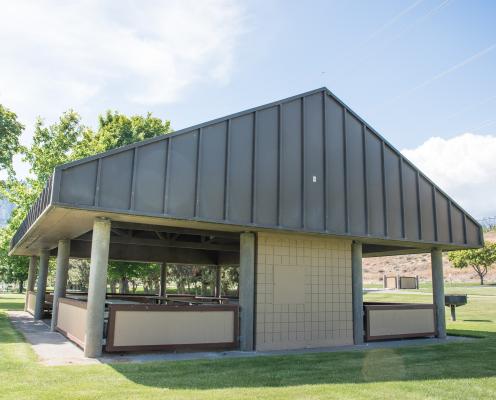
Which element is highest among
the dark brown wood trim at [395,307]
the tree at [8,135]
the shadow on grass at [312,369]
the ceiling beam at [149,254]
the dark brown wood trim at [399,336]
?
the tree at [8,135]

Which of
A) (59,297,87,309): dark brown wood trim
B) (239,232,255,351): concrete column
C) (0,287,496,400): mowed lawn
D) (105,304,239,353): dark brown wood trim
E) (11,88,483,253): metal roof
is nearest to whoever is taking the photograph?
(0,287,496,400): mowed lawn

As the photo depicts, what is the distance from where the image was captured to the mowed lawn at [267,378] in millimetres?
8211

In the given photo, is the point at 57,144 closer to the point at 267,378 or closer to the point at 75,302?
the point at 75,302

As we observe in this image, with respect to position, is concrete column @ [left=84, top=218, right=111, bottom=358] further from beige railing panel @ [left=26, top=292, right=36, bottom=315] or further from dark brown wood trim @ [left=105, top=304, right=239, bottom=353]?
beige railing panel @ [left=26, top=292, right=36, bottom=315]

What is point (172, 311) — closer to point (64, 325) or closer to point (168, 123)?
point (64, 325)

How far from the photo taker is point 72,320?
14.8 metres

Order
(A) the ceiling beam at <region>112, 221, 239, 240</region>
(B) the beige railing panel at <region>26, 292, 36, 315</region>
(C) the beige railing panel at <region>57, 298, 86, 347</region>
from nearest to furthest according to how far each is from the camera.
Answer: (C) the beige railing panel at <region>57, 298, 86, 347</region> → (A) the ceiling beam at <region>112, 221, 239, 240</region> → (B) the beige railing panel at <region>26, 292, 36, 315</region>

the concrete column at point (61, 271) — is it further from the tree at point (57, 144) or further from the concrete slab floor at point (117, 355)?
the tree at point (57, 144)

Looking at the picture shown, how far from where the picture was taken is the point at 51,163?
126 feet

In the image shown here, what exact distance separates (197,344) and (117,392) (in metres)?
5.19

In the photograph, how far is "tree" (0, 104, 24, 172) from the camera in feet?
116

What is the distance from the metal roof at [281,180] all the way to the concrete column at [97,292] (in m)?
1.27

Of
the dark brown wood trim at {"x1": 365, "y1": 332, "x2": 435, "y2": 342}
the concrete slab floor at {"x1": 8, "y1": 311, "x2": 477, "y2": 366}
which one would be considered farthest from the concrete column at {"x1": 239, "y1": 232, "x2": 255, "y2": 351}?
the dark brown wood trim at {"x1": 365, "y1": 332, "x2": 435, "y2": 342}

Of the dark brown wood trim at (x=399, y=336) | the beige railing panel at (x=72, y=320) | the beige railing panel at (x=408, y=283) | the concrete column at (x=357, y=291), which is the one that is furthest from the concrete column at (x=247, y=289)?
the beige railing panel at (x=408, y=283)
